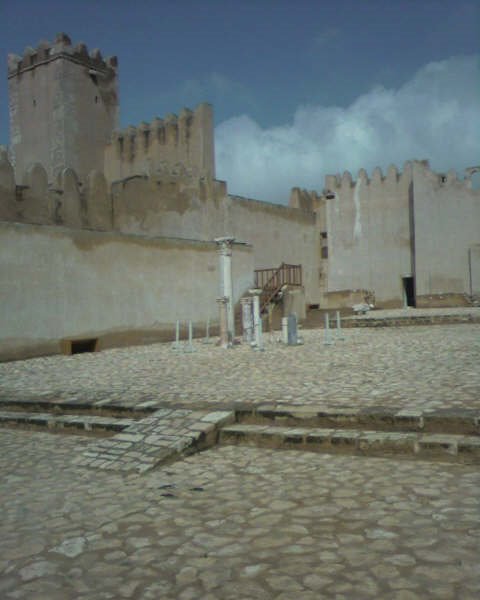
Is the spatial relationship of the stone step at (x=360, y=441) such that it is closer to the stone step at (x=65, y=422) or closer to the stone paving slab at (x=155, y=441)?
the stone paving slab at (x=155, y=441)

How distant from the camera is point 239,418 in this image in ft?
18.0

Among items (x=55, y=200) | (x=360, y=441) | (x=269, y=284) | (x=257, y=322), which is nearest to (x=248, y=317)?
(x=257, y=322)

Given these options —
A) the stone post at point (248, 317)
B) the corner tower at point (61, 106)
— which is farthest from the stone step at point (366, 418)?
the corner tower at point (61, 106)

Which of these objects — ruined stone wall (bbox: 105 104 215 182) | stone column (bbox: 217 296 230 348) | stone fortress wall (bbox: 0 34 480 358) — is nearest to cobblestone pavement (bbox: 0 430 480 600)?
stone column (bbox: 217 296 230 348)

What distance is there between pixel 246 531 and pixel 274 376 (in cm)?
475

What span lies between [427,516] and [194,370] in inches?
242

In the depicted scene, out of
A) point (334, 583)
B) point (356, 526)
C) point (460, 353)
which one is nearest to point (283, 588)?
point (334, 583)

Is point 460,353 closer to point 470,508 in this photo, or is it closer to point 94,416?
point 94,416

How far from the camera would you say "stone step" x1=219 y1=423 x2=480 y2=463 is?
164 inches

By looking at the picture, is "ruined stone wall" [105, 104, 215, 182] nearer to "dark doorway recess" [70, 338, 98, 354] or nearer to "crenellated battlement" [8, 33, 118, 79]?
"crenellated battlement" [8, 33, 118, 79]

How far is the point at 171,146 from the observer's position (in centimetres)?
2202

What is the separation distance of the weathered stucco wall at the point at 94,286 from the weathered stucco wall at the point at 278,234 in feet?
15.8

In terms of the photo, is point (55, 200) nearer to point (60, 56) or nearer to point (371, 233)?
point (60, 56)

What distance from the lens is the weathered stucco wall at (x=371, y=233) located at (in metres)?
26.4
